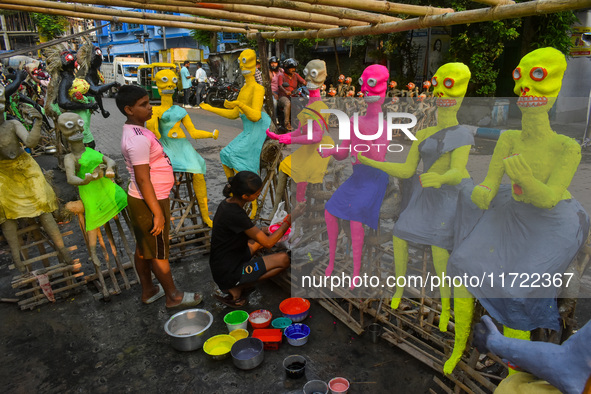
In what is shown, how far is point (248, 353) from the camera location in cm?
299

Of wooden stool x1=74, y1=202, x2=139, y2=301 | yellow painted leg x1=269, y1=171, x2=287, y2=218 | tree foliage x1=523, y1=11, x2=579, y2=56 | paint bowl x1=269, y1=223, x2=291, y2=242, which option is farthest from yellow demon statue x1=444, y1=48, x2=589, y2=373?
tree foliage x1=523, y1=11, x2=579, y2=56

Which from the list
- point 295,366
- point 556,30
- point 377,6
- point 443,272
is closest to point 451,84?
point 377,6

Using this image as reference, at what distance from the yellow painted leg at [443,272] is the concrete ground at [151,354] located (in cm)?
53

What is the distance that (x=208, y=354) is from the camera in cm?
302

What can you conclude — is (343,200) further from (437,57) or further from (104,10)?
(437,57)

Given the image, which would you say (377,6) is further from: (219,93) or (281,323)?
(219,93)

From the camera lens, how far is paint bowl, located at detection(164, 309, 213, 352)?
3.08 m

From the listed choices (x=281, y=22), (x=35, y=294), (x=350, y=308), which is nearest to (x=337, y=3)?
(x=281, y=22)

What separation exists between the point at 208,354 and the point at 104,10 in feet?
10.1

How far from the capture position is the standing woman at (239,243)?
3.40 metres

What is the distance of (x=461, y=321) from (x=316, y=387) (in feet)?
3.38

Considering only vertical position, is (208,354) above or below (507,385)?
below

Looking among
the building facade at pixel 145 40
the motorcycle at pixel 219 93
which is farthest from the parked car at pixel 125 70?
the building facade at pixel 145 40

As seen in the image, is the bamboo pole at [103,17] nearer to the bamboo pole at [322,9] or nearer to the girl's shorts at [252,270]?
the bamboo pole at [322,9]
